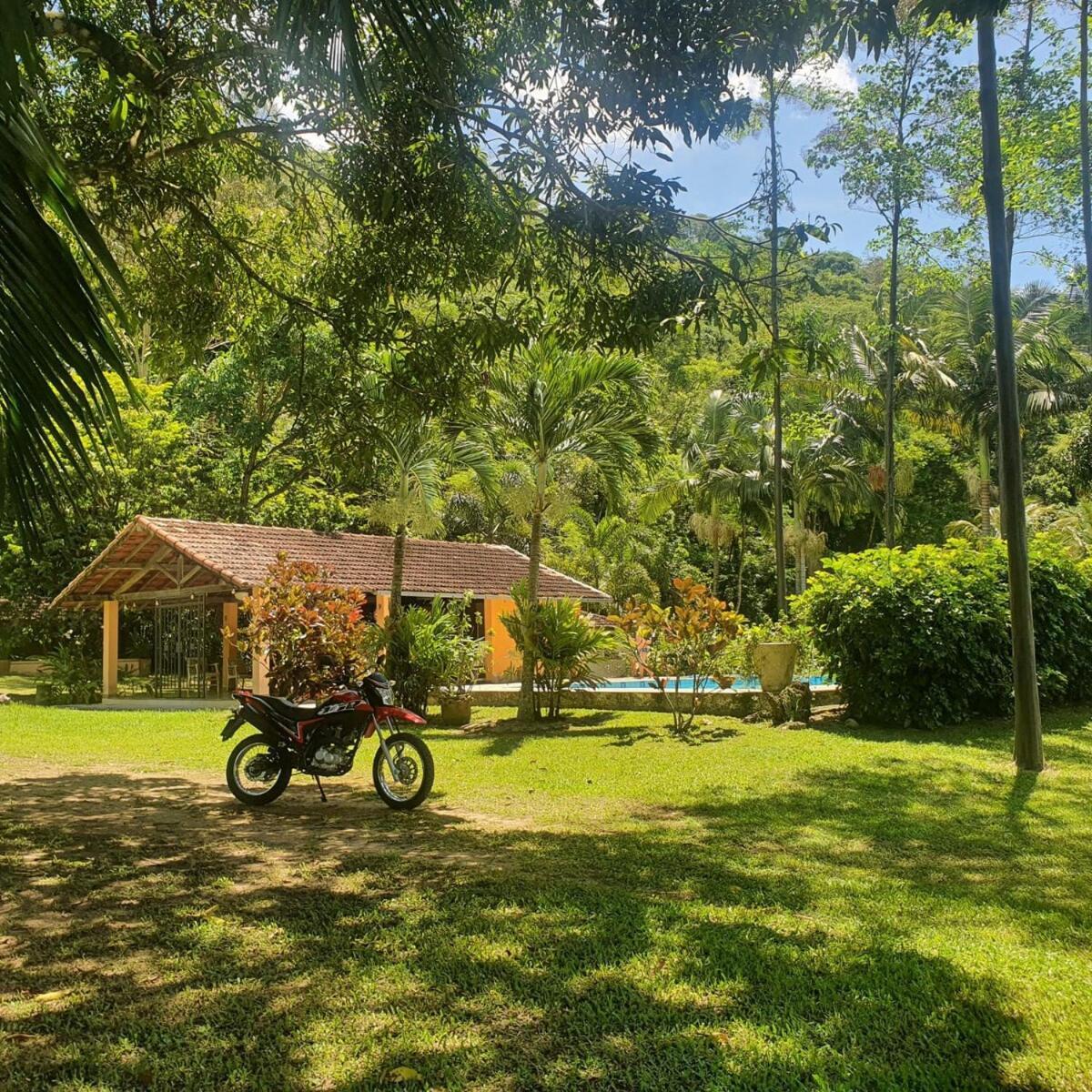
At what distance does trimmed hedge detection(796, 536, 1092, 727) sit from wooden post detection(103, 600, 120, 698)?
54.3 ft

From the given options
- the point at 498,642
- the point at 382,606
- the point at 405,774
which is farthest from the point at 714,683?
the point at 405,774

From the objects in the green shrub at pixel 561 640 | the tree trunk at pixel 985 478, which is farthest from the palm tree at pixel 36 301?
the tree trunk at pixel 985 478

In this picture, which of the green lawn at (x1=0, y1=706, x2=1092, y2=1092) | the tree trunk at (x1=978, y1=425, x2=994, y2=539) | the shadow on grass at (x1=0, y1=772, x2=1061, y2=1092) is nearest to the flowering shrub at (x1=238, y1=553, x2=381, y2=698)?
the green lawn at (x1=0, y1=706, x2=1092, y2=1092)

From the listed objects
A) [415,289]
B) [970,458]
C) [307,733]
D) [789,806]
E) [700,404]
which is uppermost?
[700,404]

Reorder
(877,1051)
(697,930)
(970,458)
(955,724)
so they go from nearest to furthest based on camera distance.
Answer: (877,1051)
(697,930)
(955,724)
(970,458)

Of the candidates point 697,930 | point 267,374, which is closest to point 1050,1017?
point 697,930

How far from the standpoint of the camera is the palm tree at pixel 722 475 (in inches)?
1167

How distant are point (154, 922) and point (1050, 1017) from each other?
11.4ft

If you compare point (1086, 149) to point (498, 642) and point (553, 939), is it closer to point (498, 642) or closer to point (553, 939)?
point (553, 939)

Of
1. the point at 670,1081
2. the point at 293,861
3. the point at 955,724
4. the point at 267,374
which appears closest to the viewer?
the point at 670,1081

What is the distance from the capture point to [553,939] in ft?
12.4

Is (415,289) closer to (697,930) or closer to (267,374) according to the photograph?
(697,930)

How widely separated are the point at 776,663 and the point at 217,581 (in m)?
13.3

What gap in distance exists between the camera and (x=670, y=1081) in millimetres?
2553
